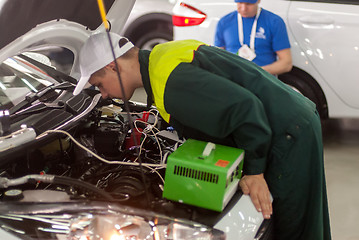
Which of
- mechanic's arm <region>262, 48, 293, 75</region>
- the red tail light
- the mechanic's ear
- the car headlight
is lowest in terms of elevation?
mechanic's arm <region>262, 48, 293, 75</region>

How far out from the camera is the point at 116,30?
2.49m

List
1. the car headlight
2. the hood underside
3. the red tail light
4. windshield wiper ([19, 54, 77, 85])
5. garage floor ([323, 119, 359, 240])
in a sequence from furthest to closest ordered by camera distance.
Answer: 1. the red tail light
2. garage floor ([323, 119, 359, 240])
3. windshield wiper ([19, 54, 77, 85])
4. the hood underside
5. the car headlight

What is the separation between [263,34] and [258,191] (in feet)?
6.54

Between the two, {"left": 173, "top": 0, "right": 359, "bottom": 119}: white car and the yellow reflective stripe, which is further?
{"left": 173, "top": 0, "right": 359, "bottom": 119}: white car

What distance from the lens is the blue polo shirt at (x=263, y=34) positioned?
3.63 m

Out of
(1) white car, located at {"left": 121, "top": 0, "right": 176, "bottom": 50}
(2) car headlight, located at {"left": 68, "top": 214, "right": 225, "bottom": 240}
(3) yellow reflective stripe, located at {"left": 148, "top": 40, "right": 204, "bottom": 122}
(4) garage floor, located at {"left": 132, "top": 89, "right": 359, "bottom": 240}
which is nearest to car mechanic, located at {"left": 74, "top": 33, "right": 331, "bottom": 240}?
(3) yellow reflective stripe, located at {"left": 148, "top": 40, "right": 204, "bottom": 122}

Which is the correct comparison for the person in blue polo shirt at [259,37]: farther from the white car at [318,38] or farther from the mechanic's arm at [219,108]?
the mechanic's arm at [219,108]

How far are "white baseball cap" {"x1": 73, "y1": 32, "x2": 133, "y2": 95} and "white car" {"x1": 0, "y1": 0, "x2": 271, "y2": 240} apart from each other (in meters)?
0.19

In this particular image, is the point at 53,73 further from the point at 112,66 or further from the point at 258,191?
the point at 258,191

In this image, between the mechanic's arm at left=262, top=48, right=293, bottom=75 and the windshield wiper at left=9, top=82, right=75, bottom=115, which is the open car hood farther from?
the mechanic's arm at left=262, top=48, right=293, bottom=75

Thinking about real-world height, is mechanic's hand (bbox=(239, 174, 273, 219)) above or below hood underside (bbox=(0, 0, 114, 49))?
below

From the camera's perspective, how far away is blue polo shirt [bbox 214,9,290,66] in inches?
143

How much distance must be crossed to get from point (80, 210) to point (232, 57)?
0.97m

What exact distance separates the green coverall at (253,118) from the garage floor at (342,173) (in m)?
0.85
